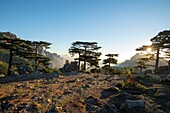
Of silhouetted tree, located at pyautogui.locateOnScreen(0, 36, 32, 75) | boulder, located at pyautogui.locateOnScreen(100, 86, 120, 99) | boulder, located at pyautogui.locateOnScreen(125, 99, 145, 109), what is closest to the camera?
boulder, located at pyautogui.locateOnScreen(125, 99, 145, 109)

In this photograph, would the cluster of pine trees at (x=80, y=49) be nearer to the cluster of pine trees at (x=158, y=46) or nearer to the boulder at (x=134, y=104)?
the cluster of pine trees at (x=158, y=46)

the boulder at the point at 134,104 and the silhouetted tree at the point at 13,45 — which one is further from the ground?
the silhouetted tree at the point at 13,45

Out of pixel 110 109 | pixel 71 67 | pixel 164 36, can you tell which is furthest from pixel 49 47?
pixel 110 109

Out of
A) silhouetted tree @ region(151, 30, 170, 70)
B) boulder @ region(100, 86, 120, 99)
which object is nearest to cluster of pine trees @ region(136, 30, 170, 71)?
silhouetted tree @ region(151, 30, 170, 70)

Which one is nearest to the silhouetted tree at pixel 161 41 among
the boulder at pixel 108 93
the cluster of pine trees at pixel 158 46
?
the cluster of pine trees at pixel 158 46

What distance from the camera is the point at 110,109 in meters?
8.03

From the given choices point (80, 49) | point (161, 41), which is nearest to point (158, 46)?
point (161, 41)

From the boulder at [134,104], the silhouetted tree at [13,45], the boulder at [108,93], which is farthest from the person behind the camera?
the silhouetted tree at [13,45]

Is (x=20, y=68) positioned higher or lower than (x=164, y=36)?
lower

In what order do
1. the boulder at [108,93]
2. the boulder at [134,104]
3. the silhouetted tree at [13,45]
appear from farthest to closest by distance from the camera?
the silhouetted tree at [13,45] → the boulder at [108,93] → the boulder at [134,104]

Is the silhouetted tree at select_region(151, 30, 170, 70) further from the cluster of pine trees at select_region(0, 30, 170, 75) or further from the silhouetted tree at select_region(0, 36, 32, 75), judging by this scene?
the silhouetted tree at select_region(0, 36, 32, 75)

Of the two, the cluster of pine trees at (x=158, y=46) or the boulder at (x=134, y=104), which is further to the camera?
the cluster of pine trees at (x=158, y=46)

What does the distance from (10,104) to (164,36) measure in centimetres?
2412

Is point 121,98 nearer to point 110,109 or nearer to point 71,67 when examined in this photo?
point 110,109
